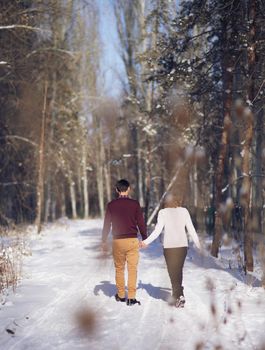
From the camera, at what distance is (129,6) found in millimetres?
35125

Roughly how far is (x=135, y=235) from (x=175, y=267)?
0.88 meters

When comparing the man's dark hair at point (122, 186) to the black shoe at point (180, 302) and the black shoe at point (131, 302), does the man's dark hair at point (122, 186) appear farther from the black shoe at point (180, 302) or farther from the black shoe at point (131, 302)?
the black shoe at point (180, 302)

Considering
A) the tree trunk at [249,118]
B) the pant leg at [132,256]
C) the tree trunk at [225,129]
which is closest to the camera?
the pant leg at [132,256]

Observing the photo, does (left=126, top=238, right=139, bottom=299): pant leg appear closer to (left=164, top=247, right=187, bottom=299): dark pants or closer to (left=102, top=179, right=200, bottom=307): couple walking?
(left=102, top=179, right=200, bottom=307): couple walking

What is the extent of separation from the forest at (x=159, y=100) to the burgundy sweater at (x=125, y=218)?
96.1 inches

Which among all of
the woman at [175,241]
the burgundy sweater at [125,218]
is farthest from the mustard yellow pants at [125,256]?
the woman at [175,241]

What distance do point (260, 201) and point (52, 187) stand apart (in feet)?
68.4

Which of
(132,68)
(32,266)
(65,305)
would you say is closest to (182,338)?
(65,305)

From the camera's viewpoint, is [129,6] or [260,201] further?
[129,6]

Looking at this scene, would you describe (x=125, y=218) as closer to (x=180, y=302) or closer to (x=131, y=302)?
(x=131, y=302)

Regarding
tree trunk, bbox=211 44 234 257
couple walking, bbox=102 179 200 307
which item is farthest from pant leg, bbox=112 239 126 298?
tree trunk, bbox=211 44 234 257

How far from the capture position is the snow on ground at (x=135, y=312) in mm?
6500

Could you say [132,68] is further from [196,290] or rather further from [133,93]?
[196,290]

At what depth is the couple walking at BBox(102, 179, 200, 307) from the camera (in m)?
8.59
